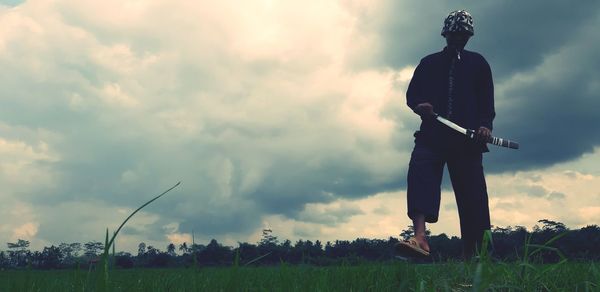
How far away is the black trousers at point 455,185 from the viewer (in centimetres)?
620

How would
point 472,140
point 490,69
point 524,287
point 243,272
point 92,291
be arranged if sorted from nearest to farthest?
1. point 92,291
2. point 524,287
3. point 243,272
4. point 472,140
5. point 490,69

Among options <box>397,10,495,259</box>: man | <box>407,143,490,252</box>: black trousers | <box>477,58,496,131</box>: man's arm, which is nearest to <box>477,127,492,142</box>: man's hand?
<box>397,10,495,259</box>: man

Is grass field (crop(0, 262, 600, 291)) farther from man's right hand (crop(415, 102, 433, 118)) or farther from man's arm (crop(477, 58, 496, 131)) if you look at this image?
man's arm (crop(477, 58, 496, 131))

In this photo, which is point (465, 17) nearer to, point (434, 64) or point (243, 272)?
point (434, 64)

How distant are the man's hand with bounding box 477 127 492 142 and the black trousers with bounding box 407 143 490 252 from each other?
0.55ft

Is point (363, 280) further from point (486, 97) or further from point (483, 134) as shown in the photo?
point (486, 97)

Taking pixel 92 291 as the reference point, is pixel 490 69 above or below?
above

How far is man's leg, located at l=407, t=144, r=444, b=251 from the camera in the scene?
241 inches

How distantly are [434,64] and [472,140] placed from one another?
0.94 metres

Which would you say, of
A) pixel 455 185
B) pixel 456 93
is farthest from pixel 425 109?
pixel 455 185

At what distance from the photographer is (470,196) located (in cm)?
654

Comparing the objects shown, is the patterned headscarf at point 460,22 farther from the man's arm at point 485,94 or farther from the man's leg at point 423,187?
the man's leg at point 423,187

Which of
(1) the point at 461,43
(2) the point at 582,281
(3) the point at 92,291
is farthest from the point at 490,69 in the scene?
(3) the point at 92,291

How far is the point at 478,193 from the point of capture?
258 inches
